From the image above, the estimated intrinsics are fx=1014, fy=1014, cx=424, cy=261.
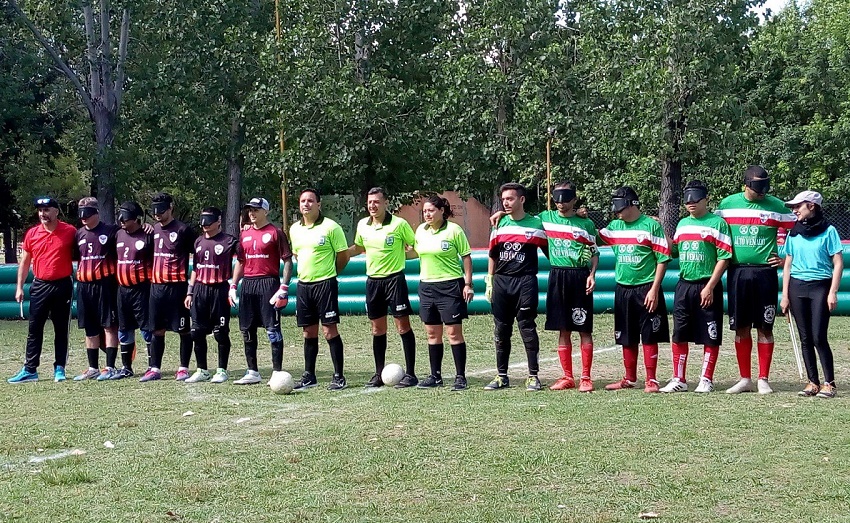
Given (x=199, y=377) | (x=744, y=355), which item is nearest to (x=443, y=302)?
(x=744, y=355)

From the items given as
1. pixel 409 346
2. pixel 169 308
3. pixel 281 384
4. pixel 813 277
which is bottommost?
pixel 281 384

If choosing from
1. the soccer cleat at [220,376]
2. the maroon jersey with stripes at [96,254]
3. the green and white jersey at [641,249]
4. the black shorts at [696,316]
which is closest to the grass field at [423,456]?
the soccer cleat at [220,376]

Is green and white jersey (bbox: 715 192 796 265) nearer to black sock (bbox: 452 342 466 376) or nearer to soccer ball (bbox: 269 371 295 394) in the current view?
black sock (bbox: 452 342 466 376)

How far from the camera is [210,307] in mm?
10617

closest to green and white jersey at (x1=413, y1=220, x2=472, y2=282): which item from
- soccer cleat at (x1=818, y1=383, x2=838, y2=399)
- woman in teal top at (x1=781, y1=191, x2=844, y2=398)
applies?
woman in teal top at (x1=781, y1=191, x2=844, y2=398)

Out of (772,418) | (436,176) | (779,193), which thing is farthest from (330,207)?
(772,418)

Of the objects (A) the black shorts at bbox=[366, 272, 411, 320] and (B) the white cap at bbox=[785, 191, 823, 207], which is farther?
(A) the black shorts at bbox=[366, 272, 411, 320]

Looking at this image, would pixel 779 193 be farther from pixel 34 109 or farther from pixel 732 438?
pixel 732 438

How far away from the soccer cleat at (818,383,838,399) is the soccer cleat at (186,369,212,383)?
19.9 feet

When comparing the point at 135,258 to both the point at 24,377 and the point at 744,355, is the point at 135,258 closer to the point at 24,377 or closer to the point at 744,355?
the point at 24,377

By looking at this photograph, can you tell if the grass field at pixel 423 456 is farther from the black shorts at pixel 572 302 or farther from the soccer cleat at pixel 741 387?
the black shorts at pixel 572 302

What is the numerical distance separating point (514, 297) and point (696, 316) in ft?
5.44

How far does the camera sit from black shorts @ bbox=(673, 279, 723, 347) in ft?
29.7

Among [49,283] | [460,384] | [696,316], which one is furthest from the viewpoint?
[49,283]
